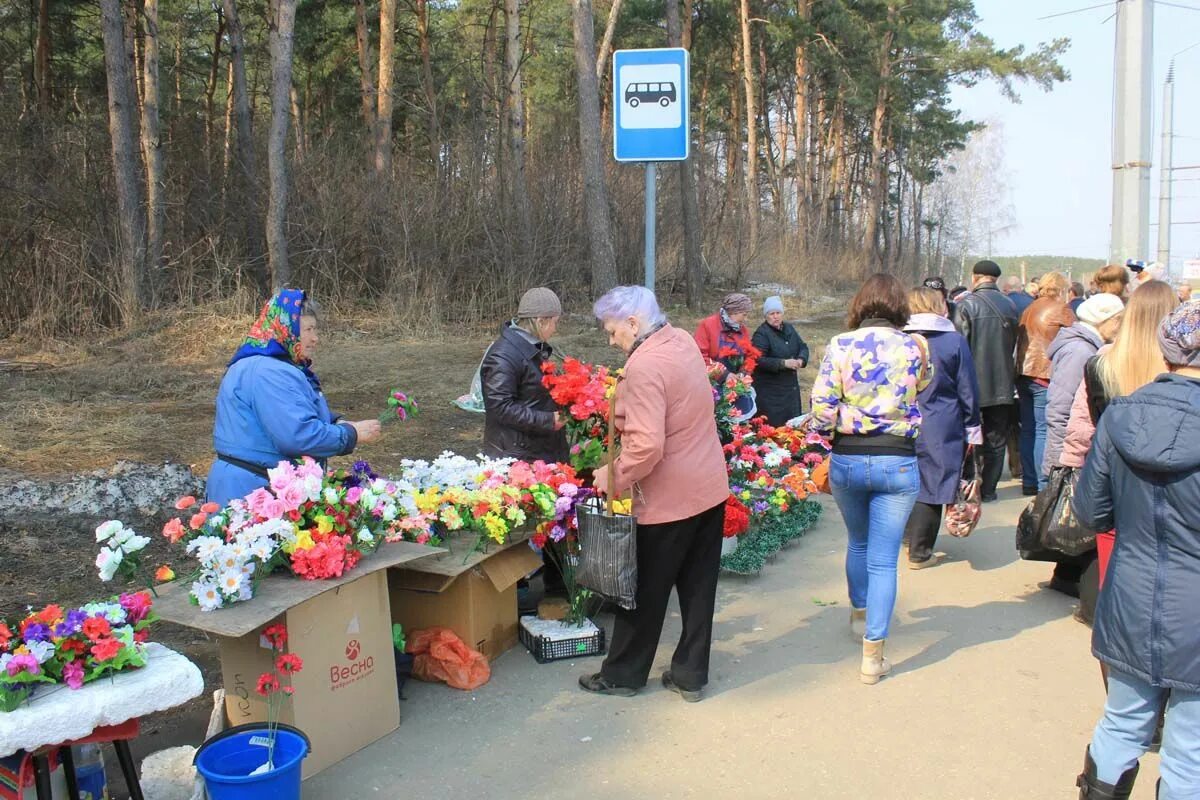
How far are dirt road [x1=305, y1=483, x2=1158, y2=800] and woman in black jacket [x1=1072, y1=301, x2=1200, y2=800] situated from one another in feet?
2.81

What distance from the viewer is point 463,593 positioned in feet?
15.0

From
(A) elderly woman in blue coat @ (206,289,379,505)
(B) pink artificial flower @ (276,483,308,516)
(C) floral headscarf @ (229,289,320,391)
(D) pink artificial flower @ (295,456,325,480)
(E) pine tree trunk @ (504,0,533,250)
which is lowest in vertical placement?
(B) pink artificial flower @ (276,483,308,516)

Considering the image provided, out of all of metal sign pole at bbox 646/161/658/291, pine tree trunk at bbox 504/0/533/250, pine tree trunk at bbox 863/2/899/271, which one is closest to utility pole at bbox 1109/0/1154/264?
metal sign pole at bbox 646/161/658/291

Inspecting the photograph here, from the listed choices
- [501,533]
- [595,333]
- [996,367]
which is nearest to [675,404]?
[501,533]

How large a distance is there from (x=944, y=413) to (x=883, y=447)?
2.02 metres

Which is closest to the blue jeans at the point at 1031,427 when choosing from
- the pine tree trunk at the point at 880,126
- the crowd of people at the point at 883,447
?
the crowd of people at the point at 883,447

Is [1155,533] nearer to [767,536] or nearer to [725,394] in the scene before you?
[767,536]

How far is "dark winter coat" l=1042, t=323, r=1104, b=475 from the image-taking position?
6348mm

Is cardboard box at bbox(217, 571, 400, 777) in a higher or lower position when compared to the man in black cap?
lower

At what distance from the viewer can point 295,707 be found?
12.0ft

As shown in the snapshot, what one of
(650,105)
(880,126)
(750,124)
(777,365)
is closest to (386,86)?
(750,124)

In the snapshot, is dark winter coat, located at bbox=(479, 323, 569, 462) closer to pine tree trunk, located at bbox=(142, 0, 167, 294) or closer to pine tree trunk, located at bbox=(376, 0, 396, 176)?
pine tree trunk, located at bbox=(142, 0, 167, 294)

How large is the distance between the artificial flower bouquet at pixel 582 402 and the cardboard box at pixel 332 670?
173 cm

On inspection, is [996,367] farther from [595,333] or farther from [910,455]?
[595,333]
